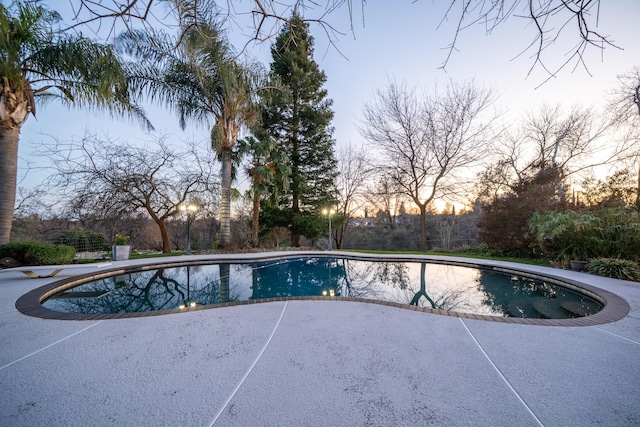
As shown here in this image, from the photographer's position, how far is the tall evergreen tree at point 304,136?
48.8 ft

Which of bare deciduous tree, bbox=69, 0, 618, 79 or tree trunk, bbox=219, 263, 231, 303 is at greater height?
bare deciduous tree, bbox=69, 0, 618, 79

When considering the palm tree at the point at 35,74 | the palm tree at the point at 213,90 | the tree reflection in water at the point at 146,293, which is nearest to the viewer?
the tree reflection in water at the point at 146,293

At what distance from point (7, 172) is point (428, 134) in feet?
51.8

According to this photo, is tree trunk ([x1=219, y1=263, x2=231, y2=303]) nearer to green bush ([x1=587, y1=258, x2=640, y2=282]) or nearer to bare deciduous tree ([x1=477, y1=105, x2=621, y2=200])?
green bush ([x1=587, y1=258, x2=640, y2=282])

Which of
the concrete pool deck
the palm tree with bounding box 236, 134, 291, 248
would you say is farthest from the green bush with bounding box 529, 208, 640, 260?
the palm tree with bounding box 236, 134, 291, 248

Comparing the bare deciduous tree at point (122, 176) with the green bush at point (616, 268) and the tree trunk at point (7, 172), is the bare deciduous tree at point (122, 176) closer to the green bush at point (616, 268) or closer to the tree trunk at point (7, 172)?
the tree trunk at point (7, 172)

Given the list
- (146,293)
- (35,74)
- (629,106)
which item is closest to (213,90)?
(35,74)

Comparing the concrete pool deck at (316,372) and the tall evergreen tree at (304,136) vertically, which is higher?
the tall evergreen tree at (304,136)

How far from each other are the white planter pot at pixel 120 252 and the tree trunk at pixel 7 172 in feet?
8.11

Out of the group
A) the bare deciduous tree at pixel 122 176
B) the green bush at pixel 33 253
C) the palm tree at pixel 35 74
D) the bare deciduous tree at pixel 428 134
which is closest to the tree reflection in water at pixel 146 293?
the green bush at pixel 33 253

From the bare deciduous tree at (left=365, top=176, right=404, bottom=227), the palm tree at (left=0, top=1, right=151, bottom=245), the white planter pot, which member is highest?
the palm tree at (left=0, top=1, right=151, bottom=245)

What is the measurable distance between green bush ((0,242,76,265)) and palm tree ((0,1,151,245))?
317 millimetres

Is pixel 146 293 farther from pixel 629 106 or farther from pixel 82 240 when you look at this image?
pixel 629 106

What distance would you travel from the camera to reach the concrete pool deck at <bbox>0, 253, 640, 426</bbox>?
1.46 meters
